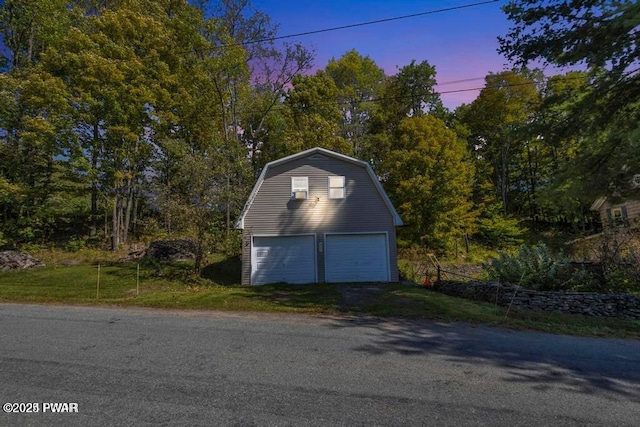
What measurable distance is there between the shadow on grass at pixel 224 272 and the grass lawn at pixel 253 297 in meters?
0.04

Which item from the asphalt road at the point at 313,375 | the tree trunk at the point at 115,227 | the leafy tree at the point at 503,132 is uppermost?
the leafy tree at the point at 503,132

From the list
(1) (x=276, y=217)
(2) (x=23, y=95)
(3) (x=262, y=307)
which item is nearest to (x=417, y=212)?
(1) (x=276, y=217)

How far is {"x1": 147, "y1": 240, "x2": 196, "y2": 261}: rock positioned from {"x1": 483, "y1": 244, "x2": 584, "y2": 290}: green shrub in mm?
13577

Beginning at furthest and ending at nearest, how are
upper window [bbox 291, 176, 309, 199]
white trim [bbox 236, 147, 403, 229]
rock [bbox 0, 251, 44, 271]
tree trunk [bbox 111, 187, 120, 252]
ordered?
tree trunk [bbox 111, 187, 120, 252], rock [bbox 0, 251, 44, 271], upper window [bbox 291, 176, 309, 199], white trim [bbox 236, 147, 403, 229]

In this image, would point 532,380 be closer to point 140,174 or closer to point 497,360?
point 497,360

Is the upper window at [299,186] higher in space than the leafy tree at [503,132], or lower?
lower

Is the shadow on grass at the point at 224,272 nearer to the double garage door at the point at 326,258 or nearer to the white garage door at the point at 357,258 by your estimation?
the double garage door at the point at 326,258

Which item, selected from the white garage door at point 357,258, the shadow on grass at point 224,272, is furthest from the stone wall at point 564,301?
the shadow on grass at point 224,272

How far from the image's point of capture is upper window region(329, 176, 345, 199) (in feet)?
48.2

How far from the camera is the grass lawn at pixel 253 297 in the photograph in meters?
7.60

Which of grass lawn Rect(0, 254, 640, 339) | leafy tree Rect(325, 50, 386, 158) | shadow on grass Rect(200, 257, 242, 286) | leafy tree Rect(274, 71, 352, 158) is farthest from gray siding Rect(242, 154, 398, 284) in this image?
leafy tree Rect(325, 50, 386, 158)

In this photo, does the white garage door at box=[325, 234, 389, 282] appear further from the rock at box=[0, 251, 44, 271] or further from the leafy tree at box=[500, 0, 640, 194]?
the rock at box=[0, 251, 44, 271]

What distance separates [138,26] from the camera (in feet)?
64.2

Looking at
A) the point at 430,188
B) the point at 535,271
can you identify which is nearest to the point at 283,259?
the point at 535,271
